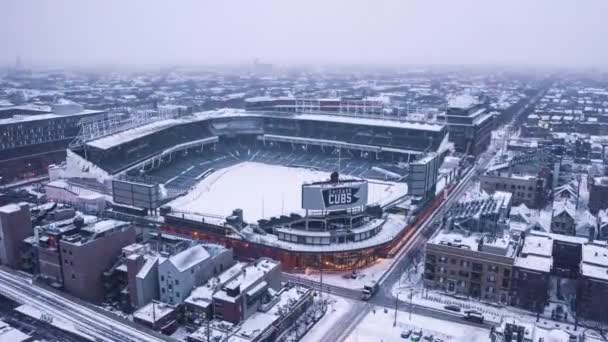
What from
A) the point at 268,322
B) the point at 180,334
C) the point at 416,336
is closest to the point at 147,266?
the point at 180,334

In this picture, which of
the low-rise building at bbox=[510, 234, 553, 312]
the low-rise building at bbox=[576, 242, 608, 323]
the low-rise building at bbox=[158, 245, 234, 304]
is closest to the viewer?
the low-rise building at bbox=[576, 242, 608, 323]

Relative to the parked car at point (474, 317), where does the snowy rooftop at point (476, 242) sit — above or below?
above

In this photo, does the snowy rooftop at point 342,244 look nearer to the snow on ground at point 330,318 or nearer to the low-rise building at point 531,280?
the snow on ground at point 330,318

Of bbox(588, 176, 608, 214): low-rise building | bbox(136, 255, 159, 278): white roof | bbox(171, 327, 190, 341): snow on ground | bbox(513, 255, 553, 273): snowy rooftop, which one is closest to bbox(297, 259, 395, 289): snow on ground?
bbox(513, 255, 553, 273): snowy rooftop

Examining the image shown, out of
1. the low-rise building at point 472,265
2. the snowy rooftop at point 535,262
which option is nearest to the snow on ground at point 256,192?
the low-rise building at point 472,265

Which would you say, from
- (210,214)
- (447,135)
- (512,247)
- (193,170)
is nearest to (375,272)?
(512,247)

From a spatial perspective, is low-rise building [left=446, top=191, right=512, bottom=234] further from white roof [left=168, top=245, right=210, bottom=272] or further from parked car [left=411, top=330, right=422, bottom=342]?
white roof [left=168, top=245, right=210, bottom=272]

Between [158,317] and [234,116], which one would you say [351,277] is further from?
[234,116]
